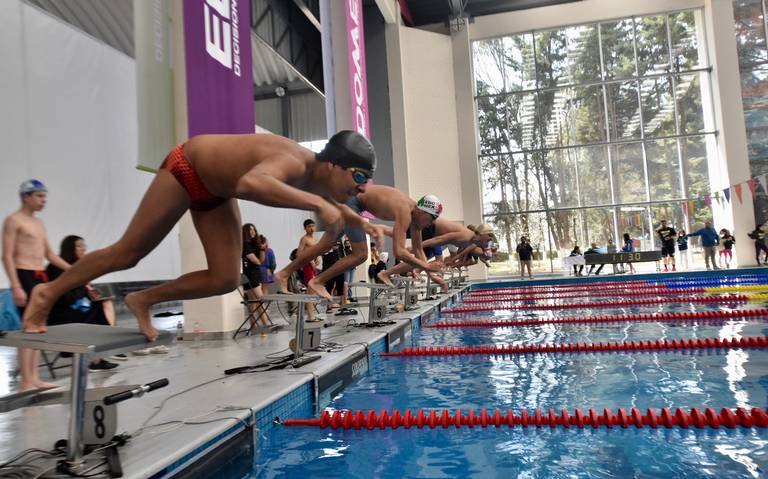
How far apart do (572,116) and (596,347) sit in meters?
16.9

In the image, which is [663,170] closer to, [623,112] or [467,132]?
[623,112]

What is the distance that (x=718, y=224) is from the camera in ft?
63.2

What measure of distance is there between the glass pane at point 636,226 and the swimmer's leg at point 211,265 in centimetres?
1880

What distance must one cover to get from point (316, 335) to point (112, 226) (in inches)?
208

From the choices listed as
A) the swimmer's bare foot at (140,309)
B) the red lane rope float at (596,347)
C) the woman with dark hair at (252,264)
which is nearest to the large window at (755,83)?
the red lane rope float at (596,347)

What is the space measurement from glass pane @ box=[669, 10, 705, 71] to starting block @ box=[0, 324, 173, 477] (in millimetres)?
21690

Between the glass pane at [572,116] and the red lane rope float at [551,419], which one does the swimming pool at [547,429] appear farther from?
the glass pane at [572,116]

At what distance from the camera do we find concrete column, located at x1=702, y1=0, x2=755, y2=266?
60.8ft

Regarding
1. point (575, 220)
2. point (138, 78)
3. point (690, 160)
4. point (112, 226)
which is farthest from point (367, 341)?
point (690, 160)

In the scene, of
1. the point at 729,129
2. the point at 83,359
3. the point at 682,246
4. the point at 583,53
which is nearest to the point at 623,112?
the point at 583,53

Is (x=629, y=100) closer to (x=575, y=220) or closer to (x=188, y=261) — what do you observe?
(x=575, y=220)

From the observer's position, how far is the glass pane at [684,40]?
19766 mm

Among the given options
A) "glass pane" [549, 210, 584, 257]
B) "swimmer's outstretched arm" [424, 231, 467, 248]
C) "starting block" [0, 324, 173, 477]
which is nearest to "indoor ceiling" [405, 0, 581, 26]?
"glass pane" [549, 210, 584, 257]

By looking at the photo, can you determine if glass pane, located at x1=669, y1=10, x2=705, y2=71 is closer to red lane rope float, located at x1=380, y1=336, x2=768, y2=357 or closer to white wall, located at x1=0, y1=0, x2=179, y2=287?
red lane rope float, located at x1=380, y1=336, x2=768, y2=357
